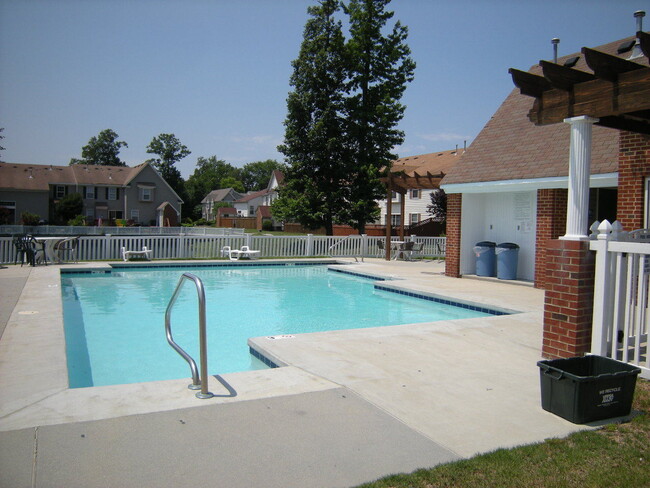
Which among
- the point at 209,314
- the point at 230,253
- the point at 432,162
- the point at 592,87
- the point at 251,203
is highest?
the point at 432,162

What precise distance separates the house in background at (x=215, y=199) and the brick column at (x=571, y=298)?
76.1 meters

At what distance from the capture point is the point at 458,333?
6.98 m

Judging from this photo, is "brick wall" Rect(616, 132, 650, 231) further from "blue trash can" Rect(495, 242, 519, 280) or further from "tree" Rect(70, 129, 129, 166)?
"tree" Rect(70, 129, 129, 166)

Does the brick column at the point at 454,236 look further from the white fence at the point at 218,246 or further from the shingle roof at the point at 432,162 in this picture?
the shingle roof at the point at 432,162

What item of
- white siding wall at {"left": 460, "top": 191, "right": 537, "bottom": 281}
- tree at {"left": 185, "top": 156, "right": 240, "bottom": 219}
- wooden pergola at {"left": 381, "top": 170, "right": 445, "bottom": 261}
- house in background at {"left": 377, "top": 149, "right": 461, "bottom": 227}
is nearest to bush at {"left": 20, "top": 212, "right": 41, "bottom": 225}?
house in background at {"left": 377, "top": 149, "right": 461, "bottom": 227}

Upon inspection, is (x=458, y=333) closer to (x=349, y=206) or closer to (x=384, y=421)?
(x=384, y=421)

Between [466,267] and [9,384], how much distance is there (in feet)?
39.5

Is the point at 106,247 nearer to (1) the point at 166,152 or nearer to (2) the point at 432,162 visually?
(2) the point at 432,162

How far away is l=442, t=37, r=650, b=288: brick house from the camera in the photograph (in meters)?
10.5

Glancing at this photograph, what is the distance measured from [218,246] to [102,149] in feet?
237

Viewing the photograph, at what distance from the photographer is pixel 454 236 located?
47.1 ft

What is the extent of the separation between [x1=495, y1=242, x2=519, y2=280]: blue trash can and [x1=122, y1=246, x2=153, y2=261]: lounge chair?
11542mm

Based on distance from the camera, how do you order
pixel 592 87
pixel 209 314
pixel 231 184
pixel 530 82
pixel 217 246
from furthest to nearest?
pixel 231 184 → pixel 217 246 → pixel 209 314 → pixel 530 82 → pixel 592 87

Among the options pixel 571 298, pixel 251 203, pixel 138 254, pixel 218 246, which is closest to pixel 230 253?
pixel 218 246
